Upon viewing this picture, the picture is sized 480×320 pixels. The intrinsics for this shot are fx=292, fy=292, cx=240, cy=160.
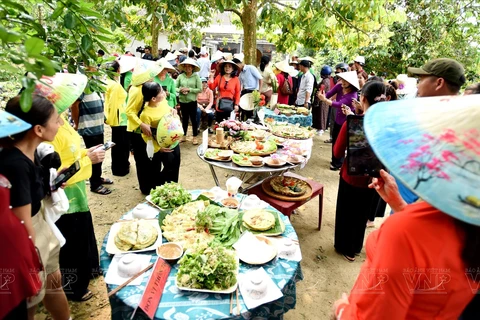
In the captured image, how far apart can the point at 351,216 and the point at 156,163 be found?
2714mm

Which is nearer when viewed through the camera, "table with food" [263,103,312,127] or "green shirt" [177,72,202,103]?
"table with food" [263,103,312,127]

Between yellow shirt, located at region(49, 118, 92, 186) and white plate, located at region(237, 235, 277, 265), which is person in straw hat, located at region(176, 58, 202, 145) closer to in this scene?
yellow shirt, located at region(49, 118, 92, 186)

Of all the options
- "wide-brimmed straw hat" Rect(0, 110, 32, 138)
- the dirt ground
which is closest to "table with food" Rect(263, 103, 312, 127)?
the dirt ground

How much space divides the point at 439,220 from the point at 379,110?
1.36ft

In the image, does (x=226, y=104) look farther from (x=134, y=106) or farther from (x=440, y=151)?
(x=440, y=151)

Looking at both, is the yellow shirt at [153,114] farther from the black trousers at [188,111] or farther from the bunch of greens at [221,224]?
the black trousers at [188,111]

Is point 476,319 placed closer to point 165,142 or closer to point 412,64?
point 165,142

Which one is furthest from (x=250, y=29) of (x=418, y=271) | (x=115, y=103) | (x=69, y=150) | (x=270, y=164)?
(x=418, y=271)

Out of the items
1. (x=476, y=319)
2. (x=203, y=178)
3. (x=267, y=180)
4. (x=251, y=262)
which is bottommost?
(x=203, y=178)

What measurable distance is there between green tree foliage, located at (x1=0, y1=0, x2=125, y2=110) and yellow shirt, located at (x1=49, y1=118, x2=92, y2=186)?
416 mm

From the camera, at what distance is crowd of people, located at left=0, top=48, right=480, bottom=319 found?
0.95m

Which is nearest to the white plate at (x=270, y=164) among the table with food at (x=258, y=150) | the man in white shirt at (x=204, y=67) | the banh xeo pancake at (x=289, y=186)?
the table with food at (x=258, y=150)

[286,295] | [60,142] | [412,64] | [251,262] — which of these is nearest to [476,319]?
[286,295]

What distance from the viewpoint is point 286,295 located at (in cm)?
195
